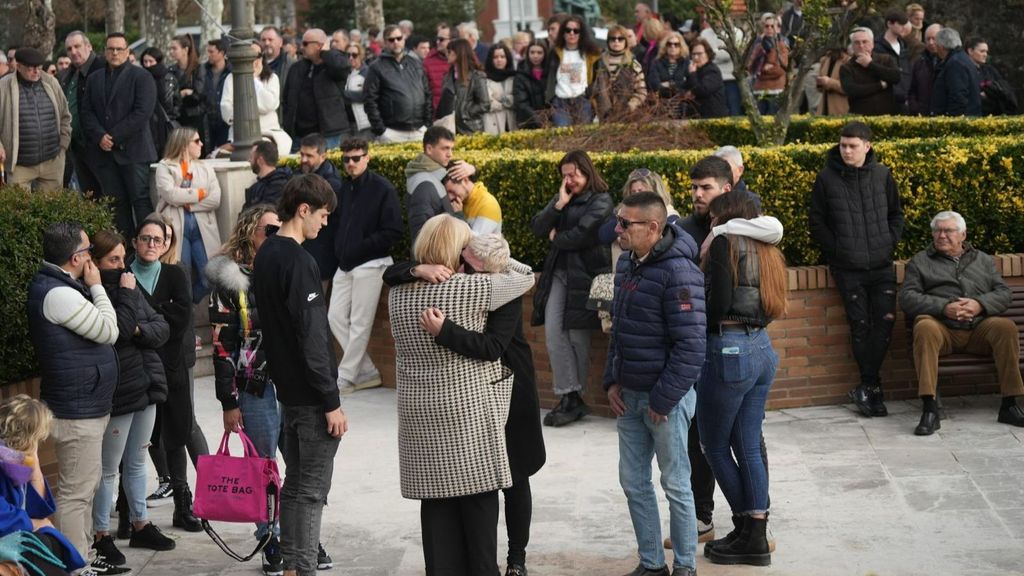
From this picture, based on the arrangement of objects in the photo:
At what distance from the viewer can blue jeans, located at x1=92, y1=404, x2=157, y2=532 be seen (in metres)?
7.85

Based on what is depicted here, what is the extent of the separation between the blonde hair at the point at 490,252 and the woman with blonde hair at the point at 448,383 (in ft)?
0.14

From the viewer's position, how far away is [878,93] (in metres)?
15.9

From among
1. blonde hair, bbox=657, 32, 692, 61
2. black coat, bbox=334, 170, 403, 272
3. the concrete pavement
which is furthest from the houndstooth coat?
blonde hair, bbox=657, 32, 692, 61

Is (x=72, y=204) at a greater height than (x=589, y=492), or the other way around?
(x=72, y=204)

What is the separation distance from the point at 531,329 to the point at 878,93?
662 cm

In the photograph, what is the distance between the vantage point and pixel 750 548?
7434 millimetres

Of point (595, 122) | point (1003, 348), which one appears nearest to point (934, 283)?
point (1003, 348)

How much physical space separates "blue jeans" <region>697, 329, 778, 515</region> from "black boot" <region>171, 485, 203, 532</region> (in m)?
2.89

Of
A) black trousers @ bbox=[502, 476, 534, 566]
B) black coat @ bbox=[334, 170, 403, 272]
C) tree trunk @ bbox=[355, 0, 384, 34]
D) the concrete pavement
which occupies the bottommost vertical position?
the concrete pavement

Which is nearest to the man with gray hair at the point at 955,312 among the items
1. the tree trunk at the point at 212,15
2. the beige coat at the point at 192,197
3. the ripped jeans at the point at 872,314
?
the ripped jeans at the point at 872,314

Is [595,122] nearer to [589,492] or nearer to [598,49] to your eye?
[598,49]

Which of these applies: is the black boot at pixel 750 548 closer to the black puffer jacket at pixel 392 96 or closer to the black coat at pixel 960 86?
the black puffer jacket at pixel 392 96

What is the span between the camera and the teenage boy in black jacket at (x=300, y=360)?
22.5 feet

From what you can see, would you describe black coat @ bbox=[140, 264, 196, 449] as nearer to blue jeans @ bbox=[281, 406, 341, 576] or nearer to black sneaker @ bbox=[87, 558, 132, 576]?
black sneaker @ bbox=[87, 558, 132, 576]
